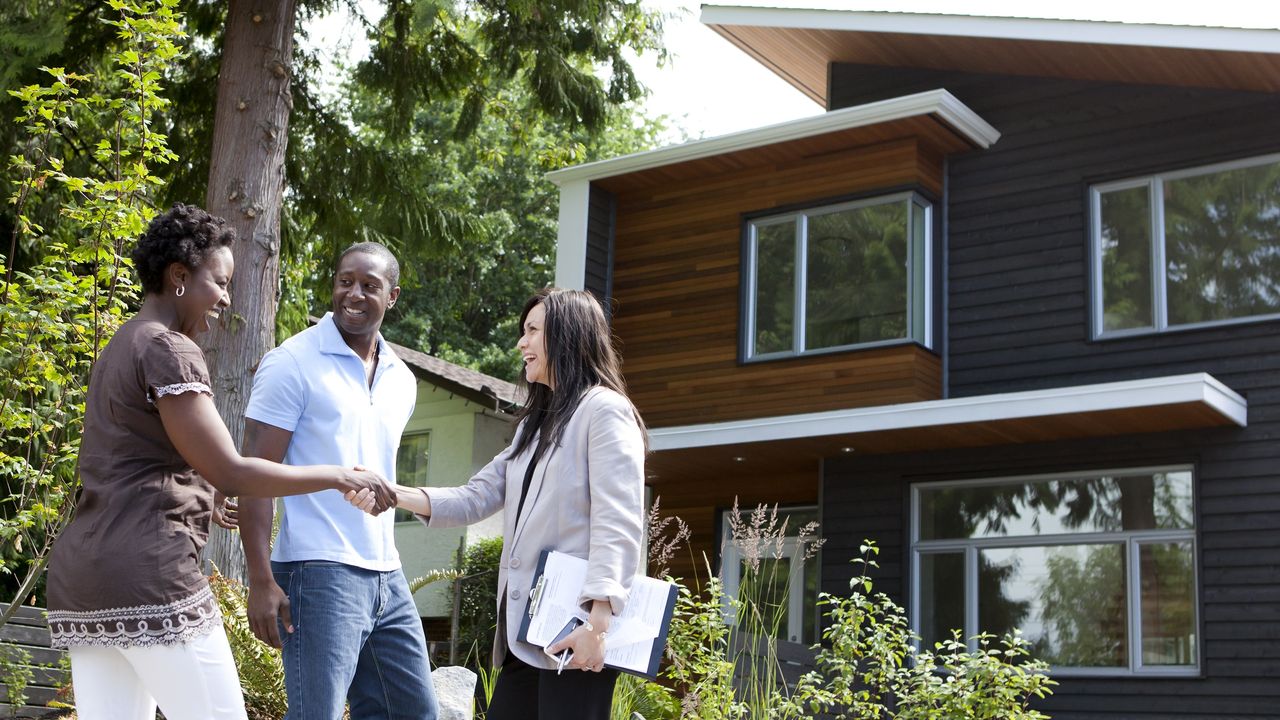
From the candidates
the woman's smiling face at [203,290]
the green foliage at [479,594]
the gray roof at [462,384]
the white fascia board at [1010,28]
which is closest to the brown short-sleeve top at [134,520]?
the woman's smiling face at [203,290]

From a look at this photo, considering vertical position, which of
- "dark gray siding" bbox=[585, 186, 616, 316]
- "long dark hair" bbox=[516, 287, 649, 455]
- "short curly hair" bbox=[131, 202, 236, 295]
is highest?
"dark gray siding" bbox=[585, 186, 616, 316]

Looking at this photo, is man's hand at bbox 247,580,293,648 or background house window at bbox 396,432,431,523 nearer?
man's hand at bbox 247,580,293,648

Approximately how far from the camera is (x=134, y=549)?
3033 millimetres

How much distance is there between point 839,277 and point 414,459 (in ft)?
33.3

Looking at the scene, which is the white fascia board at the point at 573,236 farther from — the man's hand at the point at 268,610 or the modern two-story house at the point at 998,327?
the man's hand at the point at 268,610

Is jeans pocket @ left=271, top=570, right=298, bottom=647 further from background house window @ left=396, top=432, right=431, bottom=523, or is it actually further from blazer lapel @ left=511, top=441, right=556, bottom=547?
background house window @ left=396, top=432, right=431, bottom=523

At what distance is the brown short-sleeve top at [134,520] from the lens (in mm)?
3012

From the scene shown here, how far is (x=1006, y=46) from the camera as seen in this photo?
12305 millimetres

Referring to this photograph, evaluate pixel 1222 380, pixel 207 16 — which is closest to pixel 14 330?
pixel 207 16

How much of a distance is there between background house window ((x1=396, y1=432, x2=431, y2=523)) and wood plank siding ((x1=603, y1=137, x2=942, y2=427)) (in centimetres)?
757

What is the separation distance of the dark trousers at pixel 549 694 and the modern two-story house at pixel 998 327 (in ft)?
25.8

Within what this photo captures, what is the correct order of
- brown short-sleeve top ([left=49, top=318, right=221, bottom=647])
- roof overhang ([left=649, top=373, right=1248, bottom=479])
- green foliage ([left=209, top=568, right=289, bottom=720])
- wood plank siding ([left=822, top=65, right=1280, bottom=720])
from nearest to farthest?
brown short-sleeve top ([left=49, top=318, right=221, bottom=647]) < green foliage ([left=209, top=568, right=289, bottom=720]) < roof overhang ([left=649, top=373, right=1248, bottom=479]) < wood plank siding ([left=822, top=65, right=1280, bottom=720])

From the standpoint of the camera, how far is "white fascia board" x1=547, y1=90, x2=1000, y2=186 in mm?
Answer: 11961

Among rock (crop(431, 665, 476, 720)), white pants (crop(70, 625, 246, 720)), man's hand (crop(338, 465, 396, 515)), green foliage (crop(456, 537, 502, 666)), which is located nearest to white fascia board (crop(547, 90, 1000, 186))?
green foliage (crop(456, 537, 502, 666))
